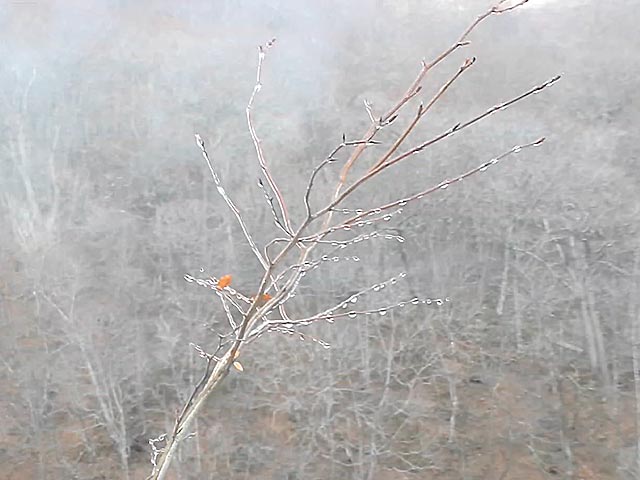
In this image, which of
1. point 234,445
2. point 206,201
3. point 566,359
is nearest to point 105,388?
point 234,445

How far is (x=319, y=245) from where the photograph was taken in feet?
8.58

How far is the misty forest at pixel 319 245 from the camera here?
2.40 meters

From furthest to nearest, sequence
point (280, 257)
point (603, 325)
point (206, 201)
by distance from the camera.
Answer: point (206, 201)
point (603, 325)
point (280, 257)

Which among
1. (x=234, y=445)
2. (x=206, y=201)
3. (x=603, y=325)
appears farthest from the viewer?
(x=206, y=201)

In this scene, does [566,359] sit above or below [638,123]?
below

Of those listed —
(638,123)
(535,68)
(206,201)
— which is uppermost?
(535,68)

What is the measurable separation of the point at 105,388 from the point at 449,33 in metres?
1.90

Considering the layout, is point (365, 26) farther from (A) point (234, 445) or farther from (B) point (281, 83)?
(A) point (234, 445)

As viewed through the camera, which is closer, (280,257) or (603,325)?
(280,257)

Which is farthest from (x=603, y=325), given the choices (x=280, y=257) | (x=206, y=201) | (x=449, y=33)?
(x=280, y=257)

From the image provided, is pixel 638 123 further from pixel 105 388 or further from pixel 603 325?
pixel 105 388

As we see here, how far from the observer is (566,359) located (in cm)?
251

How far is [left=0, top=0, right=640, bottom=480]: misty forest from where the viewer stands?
240 centimetres

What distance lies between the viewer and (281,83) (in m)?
2.96
